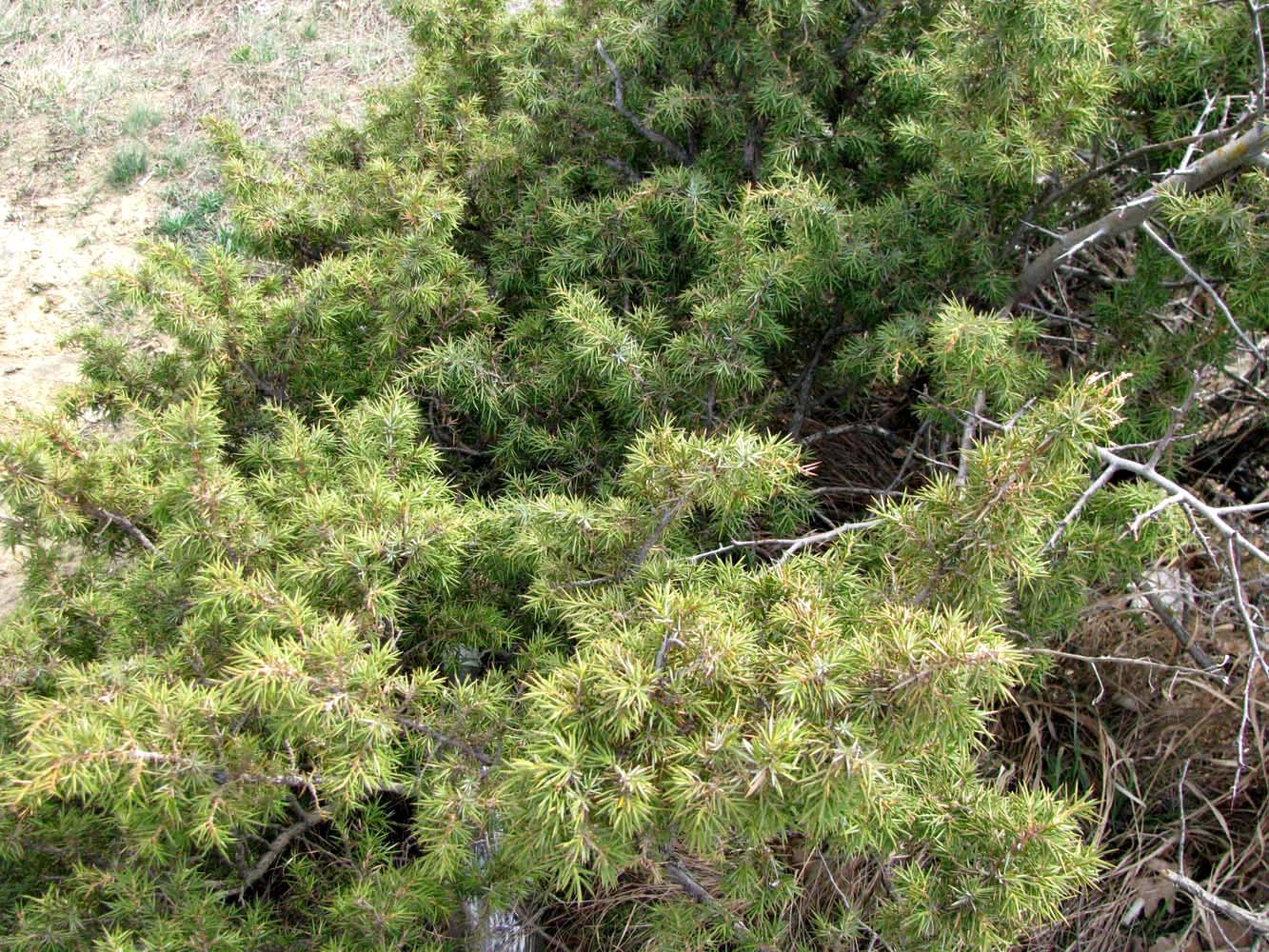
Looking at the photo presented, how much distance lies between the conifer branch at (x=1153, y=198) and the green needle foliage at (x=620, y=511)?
0.06 metres

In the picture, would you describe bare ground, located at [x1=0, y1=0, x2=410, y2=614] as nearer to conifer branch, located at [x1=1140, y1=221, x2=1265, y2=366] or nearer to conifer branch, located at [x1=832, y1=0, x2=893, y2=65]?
conifer branch, located at [x1=832, y1=0, x2=893, y2=65]

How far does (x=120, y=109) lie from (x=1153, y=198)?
585 cm

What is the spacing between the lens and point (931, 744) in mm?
1579

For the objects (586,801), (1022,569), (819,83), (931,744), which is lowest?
(931,744)

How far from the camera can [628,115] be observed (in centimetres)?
257

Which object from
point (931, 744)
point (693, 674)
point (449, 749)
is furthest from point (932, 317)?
point (449, 749)

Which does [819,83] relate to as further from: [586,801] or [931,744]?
[586,801]

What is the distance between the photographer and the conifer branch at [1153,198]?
2072 millimetres

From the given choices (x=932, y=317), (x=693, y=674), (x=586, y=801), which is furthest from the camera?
(x=932, y=317)

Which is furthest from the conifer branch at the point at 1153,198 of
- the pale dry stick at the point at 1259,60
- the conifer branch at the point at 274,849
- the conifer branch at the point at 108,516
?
the conifer branch at the point at 108,516

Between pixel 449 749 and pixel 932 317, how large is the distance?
140 centimetres

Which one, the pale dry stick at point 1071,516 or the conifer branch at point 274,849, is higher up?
the pale dry stick at point 1071,516

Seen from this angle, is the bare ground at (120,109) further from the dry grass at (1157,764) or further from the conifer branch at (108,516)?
the dry grass at (1157,764)

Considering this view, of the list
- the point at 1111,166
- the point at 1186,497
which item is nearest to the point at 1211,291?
the point at 1111,166
